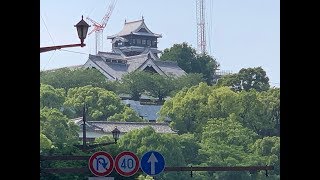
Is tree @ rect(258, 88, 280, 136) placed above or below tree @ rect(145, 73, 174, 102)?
below

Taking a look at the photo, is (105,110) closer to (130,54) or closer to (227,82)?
(227,82)

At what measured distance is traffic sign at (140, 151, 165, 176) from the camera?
5.67 meters

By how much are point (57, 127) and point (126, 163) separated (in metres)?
7.33

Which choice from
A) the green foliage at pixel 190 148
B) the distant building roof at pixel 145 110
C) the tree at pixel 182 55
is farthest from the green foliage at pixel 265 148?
the tree at pixel 182 55

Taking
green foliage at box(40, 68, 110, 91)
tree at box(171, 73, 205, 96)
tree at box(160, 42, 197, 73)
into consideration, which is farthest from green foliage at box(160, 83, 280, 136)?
tree at box(160, 42, 197, 73)

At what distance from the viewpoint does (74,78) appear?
A: 19.5 meters

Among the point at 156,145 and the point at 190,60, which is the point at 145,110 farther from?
the point at 156,145

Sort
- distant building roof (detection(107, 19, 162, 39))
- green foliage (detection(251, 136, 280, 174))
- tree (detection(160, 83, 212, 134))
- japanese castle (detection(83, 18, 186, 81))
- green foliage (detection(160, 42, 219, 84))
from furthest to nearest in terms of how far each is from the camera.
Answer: distant building roof (detection(107, 19, 162, 39)), green foliage (detection(160, 42, 219, 84)), japanese castle (detection(83, 18, 186, 81)), tree (detection(160, 83, 212, 134)), green foliage (detection(251, 136, 280, 174))

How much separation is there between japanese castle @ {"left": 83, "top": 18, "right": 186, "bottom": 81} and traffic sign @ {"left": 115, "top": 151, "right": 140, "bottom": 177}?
13901 millimetres

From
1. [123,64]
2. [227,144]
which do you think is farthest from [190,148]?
[123,64]

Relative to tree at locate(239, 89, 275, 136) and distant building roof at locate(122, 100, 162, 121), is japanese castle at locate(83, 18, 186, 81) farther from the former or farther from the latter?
tree at locate(239, 89, 275, 136)
